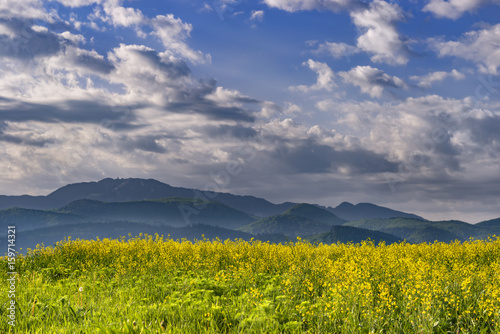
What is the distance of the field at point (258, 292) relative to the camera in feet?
25.6

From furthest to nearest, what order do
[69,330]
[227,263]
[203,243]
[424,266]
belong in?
[203,243] → [227,263] → [424,266] → [69,330]

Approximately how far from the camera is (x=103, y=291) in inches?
442

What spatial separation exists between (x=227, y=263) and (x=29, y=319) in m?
6.61

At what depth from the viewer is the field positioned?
25.6 ft

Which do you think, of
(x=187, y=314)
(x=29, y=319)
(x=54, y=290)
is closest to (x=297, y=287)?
(x=187, y=314)

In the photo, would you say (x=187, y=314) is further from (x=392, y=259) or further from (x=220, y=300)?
(x=392, y=259)


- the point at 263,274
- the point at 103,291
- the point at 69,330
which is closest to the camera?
the point at 69,330

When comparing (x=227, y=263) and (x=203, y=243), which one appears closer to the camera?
(x=227, y=263)

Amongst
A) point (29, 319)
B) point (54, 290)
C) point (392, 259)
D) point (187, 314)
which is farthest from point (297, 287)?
point (54, 290)

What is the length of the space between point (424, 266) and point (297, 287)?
133 inches

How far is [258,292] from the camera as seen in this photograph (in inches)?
390

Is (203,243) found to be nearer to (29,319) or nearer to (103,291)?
(103,291)

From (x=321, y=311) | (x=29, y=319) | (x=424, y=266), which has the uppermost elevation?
(x=424, y=266)

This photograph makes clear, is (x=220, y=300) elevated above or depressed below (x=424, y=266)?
below
